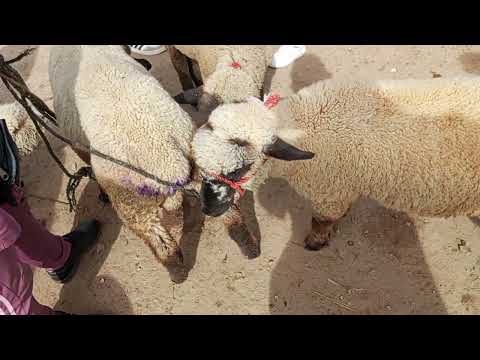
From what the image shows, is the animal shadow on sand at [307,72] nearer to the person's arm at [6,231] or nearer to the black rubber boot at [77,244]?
the black rubber boot at [77,244]

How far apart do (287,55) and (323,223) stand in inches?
113

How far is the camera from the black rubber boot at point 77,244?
3568 millimetres

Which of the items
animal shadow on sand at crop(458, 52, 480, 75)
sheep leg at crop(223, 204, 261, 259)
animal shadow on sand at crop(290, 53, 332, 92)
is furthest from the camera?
animal shadow on sand at crop(290, 53, 332, 92)

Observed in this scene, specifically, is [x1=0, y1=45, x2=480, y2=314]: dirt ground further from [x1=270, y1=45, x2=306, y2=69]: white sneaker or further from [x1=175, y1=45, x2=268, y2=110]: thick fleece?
[x1=270, y1=45, x2=306, y2=69]: white sneaker

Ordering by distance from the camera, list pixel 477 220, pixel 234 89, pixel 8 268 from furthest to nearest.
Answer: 1. pixel 477 220
2. pixel 234 89
3. pixel 8 268

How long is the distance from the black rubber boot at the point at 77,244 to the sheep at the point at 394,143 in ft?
7.63

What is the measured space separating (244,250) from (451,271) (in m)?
2.01

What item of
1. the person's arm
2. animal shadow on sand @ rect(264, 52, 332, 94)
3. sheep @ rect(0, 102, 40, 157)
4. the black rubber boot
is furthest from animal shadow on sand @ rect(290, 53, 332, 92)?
the person's arm

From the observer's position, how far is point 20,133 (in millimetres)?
4121

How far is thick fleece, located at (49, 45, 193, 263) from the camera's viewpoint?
2.63 meters

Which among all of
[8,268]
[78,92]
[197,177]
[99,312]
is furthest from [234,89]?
[99,312]

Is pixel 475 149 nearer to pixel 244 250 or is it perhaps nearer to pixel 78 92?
pixel 244 250

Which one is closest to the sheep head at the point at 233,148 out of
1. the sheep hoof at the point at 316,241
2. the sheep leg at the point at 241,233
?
the sheep leg at the point at 241,233

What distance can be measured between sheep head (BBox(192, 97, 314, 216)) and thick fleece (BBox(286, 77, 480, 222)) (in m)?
0.30
